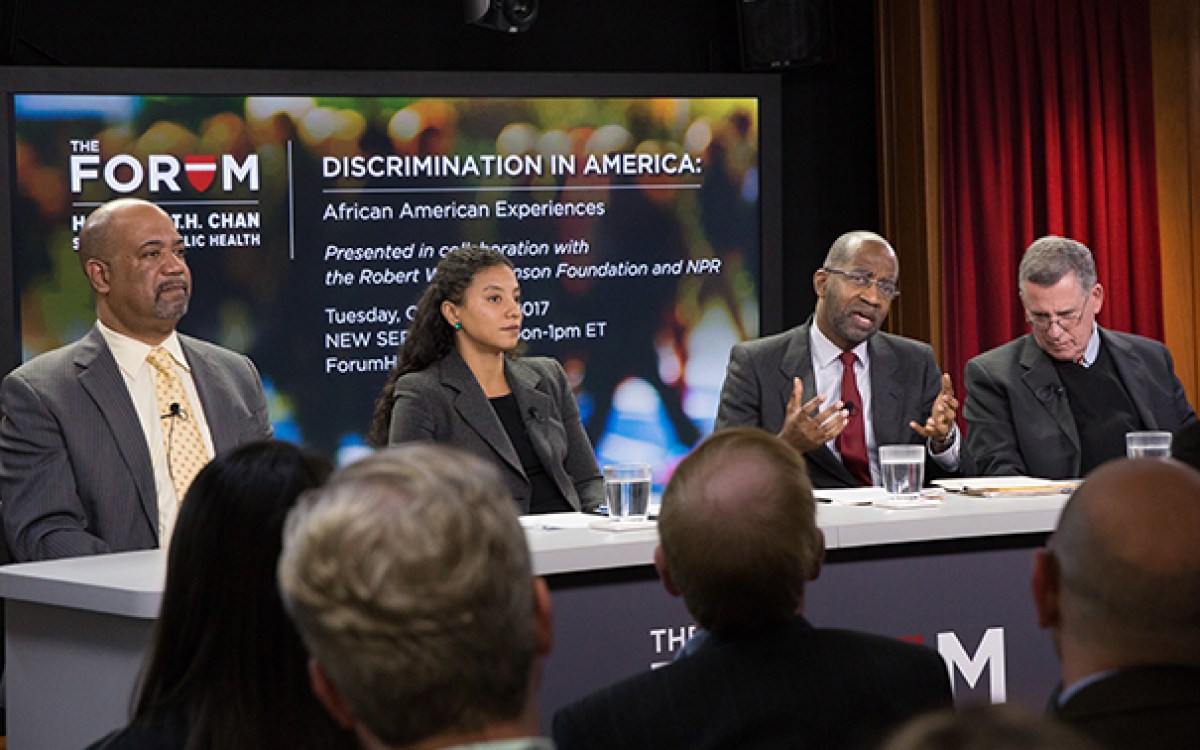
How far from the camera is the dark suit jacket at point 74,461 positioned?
135 inches

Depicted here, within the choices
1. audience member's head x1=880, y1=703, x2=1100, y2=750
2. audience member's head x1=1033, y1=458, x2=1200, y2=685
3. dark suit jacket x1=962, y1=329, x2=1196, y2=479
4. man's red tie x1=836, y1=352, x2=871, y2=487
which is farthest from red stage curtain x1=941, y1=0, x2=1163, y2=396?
audience member's head x1=880, y1=703, x2=1100, y2=750

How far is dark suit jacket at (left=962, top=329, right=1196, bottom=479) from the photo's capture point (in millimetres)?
4359

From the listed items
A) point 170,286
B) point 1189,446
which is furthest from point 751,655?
point 170,286

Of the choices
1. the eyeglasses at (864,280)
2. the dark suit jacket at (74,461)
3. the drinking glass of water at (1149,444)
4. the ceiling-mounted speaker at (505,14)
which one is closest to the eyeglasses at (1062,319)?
the eyeglasses at (864,280)

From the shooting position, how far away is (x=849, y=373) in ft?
14.8

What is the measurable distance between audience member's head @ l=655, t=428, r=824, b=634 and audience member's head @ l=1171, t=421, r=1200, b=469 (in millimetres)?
655

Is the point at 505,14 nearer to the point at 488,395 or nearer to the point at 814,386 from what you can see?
the point at 488,395

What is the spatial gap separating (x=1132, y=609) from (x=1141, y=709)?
10cm

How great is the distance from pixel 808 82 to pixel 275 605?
→ 210 inches

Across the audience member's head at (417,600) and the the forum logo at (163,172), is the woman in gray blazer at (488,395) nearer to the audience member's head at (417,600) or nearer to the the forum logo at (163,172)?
the the forum logo at (163,172)

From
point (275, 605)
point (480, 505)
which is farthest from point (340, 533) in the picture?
point (275, 605)

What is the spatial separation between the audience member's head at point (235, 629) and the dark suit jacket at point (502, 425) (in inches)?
98.3

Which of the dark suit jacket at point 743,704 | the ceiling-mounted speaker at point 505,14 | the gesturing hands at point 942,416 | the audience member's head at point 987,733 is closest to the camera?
the audience member's head at point 987,733

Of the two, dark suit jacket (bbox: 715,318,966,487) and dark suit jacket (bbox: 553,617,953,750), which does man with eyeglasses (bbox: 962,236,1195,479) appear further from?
dark suit jacket (bbox: 553,617,953,750)
